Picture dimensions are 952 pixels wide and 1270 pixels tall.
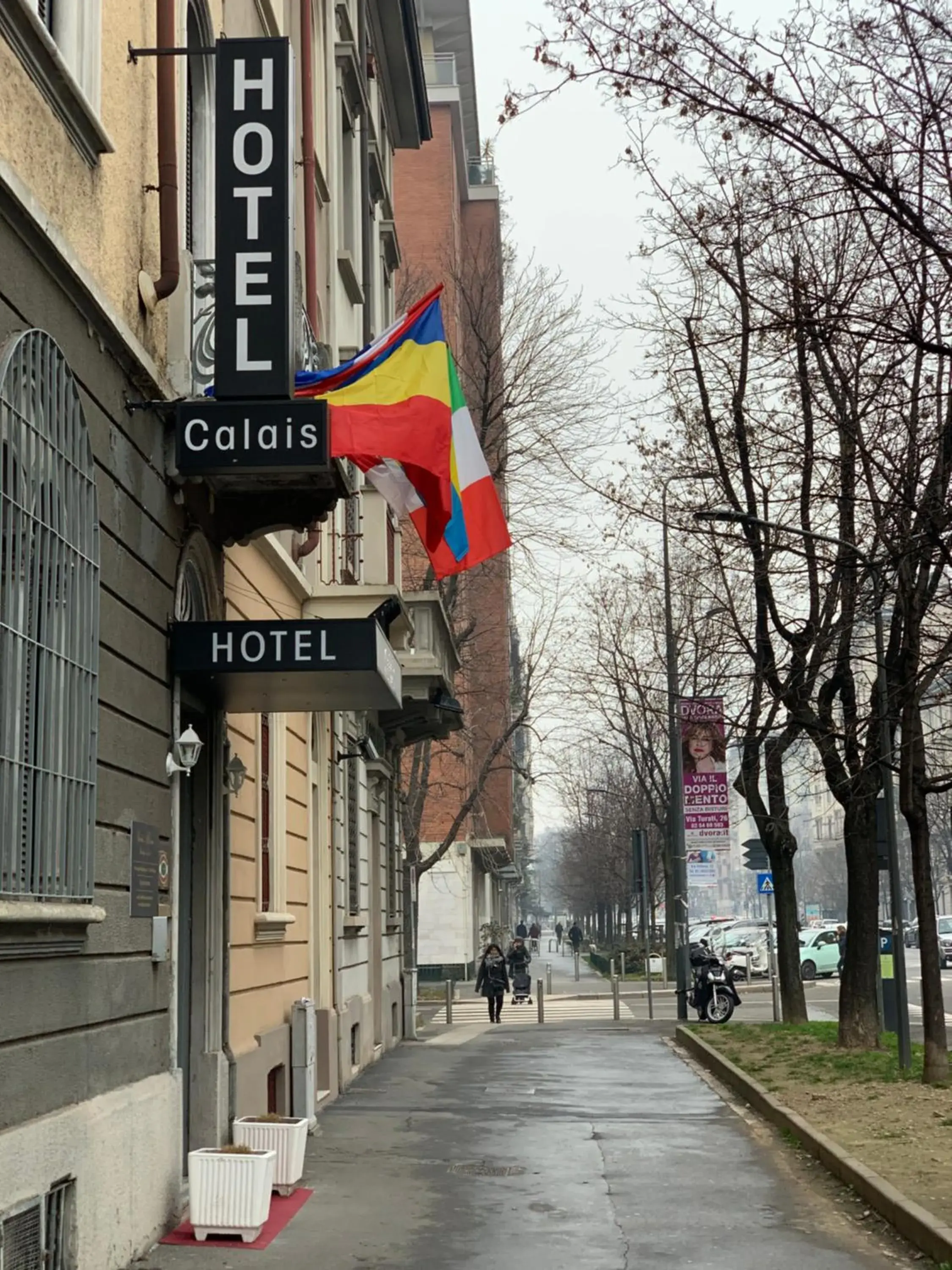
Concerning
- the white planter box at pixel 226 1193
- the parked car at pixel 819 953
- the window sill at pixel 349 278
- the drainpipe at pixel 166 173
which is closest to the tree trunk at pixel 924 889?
the window sill at pixel 349 278

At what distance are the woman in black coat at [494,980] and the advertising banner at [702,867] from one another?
169 inches

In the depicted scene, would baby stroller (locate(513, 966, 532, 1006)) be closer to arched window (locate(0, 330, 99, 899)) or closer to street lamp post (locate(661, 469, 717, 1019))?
street lamp post (locate(661, 469, 717, 1019))

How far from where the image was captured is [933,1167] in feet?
36.8

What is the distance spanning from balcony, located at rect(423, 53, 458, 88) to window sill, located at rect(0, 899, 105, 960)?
54.9m

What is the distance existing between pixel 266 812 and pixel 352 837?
22.6ft

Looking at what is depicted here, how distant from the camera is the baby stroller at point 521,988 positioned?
38625mm

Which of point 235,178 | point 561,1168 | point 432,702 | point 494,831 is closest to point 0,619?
point 235,178

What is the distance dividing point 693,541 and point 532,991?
890 inches

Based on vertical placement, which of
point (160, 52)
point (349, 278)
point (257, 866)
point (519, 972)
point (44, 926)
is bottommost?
point (519, 972)

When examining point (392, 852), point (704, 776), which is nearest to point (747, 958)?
point (704, 776)

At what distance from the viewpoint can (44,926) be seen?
7.28 meters

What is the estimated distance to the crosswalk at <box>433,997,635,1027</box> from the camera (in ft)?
109

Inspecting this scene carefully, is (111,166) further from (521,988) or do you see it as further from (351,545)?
(521,988)

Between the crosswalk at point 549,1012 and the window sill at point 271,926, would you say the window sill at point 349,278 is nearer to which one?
the window sill at point 271,926
